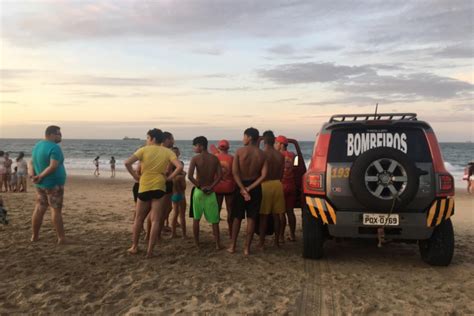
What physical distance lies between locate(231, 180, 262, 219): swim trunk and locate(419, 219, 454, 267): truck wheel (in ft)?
7.40

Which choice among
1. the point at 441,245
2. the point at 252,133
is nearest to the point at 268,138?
the point at 252,133

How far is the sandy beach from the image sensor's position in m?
3.62

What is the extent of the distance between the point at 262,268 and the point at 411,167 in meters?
2.15

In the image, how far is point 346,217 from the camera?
4523 mm

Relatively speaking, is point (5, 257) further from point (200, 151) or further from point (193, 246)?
point (200, 151)

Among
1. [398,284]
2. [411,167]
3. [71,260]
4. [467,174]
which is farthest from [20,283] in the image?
[467,174]

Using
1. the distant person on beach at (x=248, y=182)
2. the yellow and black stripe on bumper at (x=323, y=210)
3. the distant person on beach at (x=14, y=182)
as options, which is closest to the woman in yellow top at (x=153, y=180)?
the distant person on beach at (x=248, y=182)

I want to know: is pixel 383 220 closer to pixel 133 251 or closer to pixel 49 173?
pixel 133 251

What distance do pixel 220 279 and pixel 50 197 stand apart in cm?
305

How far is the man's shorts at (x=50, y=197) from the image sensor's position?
5691 mm

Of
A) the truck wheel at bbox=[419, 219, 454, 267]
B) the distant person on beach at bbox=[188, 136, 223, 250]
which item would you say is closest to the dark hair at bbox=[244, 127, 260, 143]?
the distant person on beach at bbox=[188, 136, 223, 250]

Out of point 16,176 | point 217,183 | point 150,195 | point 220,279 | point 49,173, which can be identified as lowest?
point 220,279

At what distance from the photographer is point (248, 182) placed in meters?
5.36

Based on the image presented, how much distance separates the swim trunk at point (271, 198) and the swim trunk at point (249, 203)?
0.16m
